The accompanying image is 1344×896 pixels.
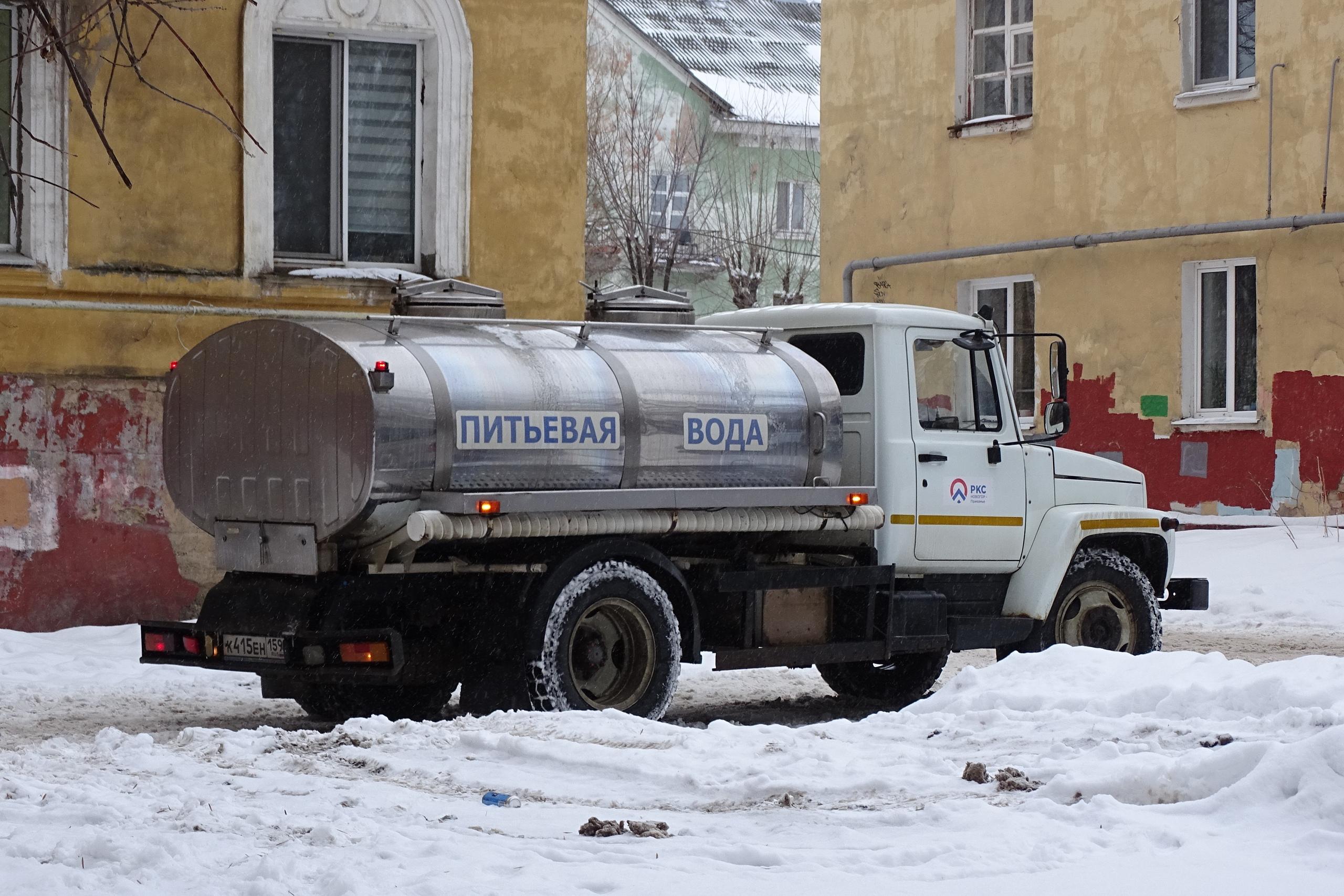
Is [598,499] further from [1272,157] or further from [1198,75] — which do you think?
[1198,75]

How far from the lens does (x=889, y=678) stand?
39.1ft

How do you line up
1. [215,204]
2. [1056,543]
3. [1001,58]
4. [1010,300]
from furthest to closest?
[1001,58]
[1010,300]
[215,204]
[1056,543]

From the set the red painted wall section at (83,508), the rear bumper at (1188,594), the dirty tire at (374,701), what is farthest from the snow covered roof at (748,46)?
the dirty tire at (374,701)

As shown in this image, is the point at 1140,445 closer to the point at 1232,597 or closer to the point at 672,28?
the point at 1232,597

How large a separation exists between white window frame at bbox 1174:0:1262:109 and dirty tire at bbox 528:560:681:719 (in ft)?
40.2

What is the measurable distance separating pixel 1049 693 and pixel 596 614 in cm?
224

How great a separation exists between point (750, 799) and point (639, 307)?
13.2ft

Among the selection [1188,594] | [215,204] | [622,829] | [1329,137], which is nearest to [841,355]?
[1188,594]

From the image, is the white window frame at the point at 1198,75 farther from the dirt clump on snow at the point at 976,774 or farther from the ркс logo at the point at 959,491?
the dirt clump on snow at the point at 976,774

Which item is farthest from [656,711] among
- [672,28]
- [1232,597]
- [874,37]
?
[672,28]

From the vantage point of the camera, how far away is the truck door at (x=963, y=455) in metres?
11.2

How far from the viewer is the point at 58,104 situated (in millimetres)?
13898

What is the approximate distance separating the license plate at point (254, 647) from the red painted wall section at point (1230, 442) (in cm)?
1268

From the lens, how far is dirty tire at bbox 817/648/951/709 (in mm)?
11750
